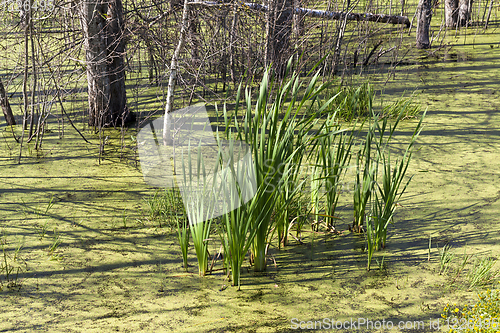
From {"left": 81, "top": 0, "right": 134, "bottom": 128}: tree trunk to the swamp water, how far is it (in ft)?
2.49

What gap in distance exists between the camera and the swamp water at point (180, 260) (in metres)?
2.03

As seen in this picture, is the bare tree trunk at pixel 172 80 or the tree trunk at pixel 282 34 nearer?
the bare tree trunk at pixel 172 80

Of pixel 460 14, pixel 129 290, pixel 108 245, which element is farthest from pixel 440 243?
pixel 460 14

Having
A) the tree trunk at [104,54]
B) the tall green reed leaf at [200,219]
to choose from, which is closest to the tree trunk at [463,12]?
the tree trunk at [104,54]

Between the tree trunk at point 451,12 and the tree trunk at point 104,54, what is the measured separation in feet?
21.4

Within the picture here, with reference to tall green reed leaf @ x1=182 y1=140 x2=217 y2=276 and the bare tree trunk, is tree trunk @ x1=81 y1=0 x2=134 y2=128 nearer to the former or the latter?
the bare tree trunk

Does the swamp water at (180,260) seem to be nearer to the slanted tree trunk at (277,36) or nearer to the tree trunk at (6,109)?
the tree trunk at (6,109)

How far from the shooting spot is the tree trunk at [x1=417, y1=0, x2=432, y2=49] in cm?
693

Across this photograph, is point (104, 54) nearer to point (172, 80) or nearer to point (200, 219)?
point (172, 80)

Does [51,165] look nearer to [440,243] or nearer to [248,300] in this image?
[248,300]

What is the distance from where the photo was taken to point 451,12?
8469 millimetres

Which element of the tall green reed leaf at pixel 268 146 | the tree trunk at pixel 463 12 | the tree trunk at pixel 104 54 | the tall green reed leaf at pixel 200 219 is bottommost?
the tall green reed leaf at pixel 200 219

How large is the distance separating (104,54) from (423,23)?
5.16 m

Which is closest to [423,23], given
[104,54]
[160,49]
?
[160,49]
